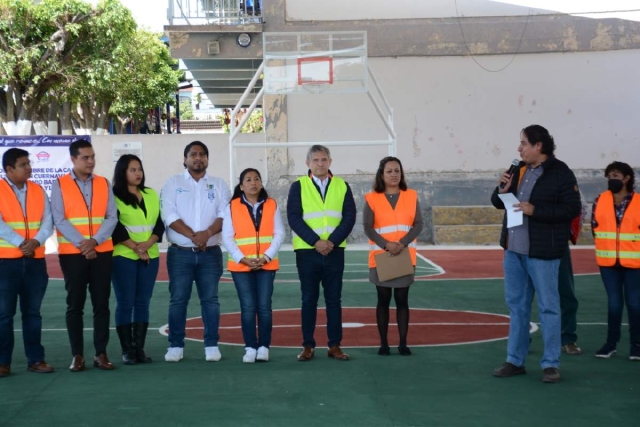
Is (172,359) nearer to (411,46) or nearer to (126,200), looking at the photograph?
(126,200)

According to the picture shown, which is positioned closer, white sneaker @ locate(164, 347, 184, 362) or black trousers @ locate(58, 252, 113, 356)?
black trousers @ locate(58, 252, 113, 356)

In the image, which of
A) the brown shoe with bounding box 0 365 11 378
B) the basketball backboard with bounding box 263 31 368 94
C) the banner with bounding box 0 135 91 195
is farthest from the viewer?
the banner with bounding box 0 135 91 195

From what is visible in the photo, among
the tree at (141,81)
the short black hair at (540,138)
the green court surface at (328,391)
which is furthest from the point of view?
the tree at (141,81)

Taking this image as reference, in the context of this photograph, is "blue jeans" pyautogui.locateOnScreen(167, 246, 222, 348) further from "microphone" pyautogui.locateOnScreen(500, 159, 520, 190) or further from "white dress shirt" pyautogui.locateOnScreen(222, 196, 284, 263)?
"microphone" pyautogui.locateOnScreen(500, 159, 520, 190)

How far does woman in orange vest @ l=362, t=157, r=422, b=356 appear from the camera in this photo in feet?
28.8

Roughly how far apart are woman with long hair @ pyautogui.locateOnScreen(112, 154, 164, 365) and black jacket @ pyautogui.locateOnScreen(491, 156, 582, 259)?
11.4ft

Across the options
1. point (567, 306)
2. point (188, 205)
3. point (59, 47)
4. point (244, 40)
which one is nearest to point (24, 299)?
point (188, 205)

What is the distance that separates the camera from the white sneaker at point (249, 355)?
8453mm

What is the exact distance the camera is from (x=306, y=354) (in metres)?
8.55

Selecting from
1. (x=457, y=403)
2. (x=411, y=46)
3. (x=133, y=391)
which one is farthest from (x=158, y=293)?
(x=411, y=46)

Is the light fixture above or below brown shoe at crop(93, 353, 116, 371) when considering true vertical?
above

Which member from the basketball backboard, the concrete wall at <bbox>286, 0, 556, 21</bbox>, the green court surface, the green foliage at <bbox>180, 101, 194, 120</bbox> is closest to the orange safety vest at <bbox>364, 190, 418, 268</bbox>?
the green court surface

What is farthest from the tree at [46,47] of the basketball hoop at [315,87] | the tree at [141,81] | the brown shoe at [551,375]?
the brown shoe at [551,375]

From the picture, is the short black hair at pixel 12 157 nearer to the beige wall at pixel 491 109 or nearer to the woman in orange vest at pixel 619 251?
the woman in orange vest at pixel 619 251
